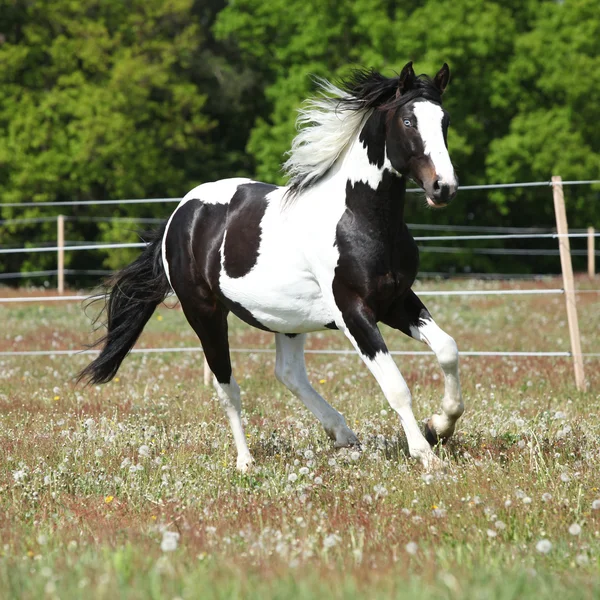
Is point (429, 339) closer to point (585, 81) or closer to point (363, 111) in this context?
point (363, 111)

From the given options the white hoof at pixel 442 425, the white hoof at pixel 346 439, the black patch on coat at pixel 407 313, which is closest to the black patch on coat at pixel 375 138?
the black patch on coat at pixel 407 313

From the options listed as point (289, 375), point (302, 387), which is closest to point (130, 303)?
point (289, 375)

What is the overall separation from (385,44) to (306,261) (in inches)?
1120

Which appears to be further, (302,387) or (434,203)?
(302,387)

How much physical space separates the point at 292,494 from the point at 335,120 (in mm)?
2402

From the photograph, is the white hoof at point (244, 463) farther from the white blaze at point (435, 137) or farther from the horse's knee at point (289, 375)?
the white blaze at point (435, 137)

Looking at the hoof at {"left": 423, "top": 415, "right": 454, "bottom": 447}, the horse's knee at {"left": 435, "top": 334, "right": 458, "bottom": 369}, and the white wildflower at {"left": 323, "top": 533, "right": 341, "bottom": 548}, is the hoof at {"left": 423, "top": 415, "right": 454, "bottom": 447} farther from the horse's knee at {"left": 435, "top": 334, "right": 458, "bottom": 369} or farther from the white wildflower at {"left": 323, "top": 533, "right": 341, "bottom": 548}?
the white wildflower at {"left": 323, "top": 533, "right": 341, "bottom": 548}

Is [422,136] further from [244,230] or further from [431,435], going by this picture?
[431,435]

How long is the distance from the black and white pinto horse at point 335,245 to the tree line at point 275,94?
2525 cm

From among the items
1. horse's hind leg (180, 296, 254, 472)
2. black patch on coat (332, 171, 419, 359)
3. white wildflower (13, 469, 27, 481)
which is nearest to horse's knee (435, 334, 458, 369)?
black patch on coat (332, 171, 419, 359)

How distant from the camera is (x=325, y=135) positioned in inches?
243

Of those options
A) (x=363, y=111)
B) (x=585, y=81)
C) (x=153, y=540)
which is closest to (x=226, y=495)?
(x=153, y=540)

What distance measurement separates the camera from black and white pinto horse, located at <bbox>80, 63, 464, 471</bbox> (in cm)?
569

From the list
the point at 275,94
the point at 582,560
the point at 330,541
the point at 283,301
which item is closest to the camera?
the point at 582,560
